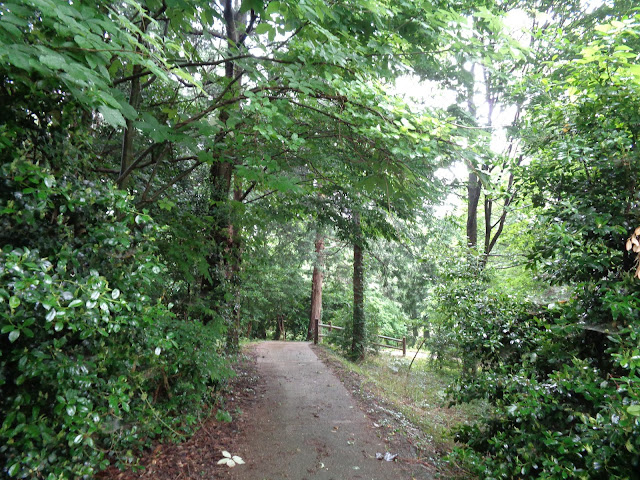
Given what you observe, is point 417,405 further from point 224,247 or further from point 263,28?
point 263,28

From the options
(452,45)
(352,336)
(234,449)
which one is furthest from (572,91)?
(352,336)

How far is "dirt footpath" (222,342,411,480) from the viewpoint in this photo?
165 inches

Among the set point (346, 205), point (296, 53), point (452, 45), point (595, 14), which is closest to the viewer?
point (296, 53)

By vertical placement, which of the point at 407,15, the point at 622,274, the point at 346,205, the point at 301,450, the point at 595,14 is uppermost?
the point at 595,14

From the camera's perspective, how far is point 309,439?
16.6 feet

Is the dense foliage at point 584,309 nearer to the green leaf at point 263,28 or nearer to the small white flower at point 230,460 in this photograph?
the small white flower at point 230,460

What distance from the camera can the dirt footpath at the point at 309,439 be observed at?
4.20 metres

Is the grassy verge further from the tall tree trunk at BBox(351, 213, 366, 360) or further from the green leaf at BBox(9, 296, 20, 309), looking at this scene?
the green leaf at BBox(9, 296, 20, 309)

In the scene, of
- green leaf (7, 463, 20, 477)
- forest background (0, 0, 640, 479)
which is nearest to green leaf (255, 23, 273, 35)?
forest background (0, 0, 640, 479)

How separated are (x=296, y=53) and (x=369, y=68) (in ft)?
2.72

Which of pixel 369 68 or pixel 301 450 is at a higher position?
pixel 369 68

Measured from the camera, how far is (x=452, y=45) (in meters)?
4.05

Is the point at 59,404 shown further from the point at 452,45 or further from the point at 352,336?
the point at 352,336

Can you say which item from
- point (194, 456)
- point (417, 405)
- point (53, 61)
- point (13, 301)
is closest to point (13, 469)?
point (13, 301)
